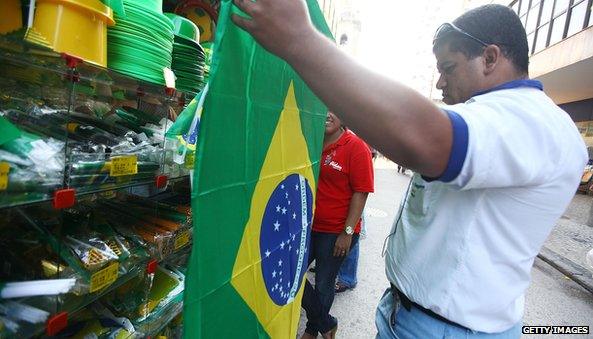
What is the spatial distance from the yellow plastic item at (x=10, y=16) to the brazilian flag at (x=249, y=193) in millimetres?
775

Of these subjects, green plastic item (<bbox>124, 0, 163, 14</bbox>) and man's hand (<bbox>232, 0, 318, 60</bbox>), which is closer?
man's hand (<bbox>232, 0, 318, 60</bbox>)

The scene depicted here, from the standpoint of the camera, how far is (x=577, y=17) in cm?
1038

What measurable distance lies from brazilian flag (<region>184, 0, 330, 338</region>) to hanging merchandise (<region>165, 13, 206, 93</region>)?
2.09 feet

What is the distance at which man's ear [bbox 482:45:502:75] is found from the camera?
38.7 inches

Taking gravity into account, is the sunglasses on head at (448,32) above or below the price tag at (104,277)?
above

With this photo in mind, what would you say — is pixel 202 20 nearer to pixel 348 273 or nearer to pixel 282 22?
pixel 282 22

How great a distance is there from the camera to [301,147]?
1518 mm

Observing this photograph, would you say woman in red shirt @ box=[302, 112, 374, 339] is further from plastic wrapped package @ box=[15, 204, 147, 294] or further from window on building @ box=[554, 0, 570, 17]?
window on building @ box=[554, 0, 570, 17]

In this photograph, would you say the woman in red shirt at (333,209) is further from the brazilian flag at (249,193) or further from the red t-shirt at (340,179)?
the brazilian flag at (249,193)

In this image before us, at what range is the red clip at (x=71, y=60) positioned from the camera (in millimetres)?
1014

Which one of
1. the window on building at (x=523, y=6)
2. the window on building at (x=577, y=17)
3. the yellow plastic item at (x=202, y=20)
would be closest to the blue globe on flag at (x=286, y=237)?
the yellow plastic item at (x=202, y=20)

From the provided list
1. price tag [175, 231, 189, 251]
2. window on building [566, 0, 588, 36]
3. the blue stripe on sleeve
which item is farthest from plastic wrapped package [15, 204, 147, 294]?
window on building [566, 0, 588, 36]

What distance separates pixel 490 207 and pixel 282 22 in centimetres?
77

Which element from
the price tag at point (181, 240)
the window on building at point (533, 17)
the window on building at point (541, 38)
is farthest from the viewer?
the window on building at point (533, 17)
